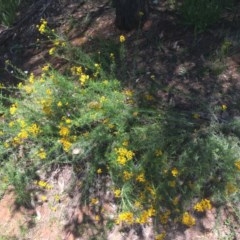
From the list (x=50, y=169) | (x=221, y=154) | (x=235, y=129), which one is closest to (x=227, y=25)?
(x=235, y=129)

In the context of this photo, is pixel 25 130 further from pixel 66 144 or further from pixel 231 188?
pixel 231 188

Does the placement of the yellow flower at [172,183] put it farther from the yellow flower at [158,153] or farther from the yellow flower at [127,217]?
the yellow flower at [127,217]

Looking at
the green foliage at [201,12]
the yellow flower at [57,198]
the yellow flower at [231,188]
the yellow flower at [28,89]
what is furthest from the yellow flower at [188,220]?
the green foliage at [201,12]

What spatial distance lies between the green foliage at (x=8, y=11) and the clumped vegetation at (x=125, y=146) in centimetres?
165

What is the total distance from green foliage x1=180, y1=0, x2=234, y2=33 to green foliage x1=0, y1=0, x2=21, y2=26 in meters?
2.32

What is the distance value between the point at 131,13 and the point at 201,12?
2.50 feet

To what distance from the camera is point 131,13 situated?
436 centimetres

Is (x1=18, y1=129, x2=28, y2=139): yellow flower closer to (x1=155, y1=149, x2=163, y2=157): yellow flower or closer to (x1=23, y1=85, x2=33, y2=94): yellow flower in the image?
(x1=23, y1=85, x2=33, y2=94): yellow flower

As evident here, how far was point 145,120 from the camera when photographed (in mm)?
3553

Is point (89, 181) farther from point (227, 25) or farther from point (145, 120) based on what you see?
point (227, 25)

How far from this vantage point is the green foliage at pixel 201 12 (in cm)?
419

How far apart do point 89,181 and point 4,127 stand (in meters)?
1.00

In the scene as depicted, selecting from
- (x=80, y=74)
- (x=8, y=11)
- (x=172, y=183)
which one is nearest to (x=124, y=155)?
(x=172, y=183)

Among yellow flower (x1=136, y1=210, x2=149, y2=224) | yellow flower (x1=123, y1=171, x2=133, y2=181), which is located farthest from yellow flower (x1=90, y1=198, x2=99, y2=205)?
yellow flower (x1=136, y1=210, x2=149, y2=224)
